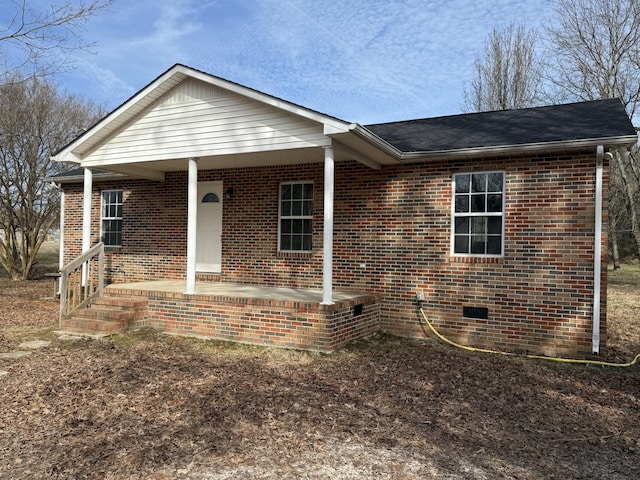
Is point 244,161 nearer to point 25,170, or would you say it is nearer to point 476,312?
point 476,312

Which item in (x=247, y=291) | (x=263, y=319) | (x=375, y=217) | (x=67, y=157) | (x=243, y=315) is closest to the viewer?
(x=263, y=319)

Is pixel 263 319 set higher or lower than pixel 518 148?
lower

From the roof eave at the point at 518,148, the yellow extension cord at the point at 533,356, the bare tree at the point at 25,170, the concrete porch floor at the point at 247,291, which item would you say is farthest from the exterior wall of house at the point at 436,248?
the bare tree at the point at 25,170

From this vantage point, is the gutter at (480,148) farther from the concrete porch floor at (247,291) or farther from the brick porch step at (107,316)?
the brick porch step at (107,316)

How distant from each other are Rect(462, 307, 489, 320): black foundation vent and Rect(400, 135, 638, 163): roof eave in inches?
103

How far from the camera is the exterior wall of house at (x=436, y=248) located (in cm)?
738

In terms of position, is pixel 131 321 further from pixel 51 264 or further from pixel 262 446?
pixel 51 264

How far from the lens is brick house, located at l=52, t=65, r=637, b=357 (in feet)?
24.0

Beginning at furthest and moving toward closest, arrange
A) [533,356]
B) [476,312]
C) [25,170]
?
[25,170] < [476,312] < [533,356]

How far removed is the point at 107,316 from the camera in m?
8.27

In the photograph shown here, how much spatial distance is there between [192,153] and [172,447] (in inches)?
225

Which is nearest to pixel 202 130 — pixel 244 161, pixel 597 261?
pixel 244 161

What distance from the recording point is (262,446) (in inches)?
154

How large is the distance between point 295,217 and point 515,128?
4.55 m
